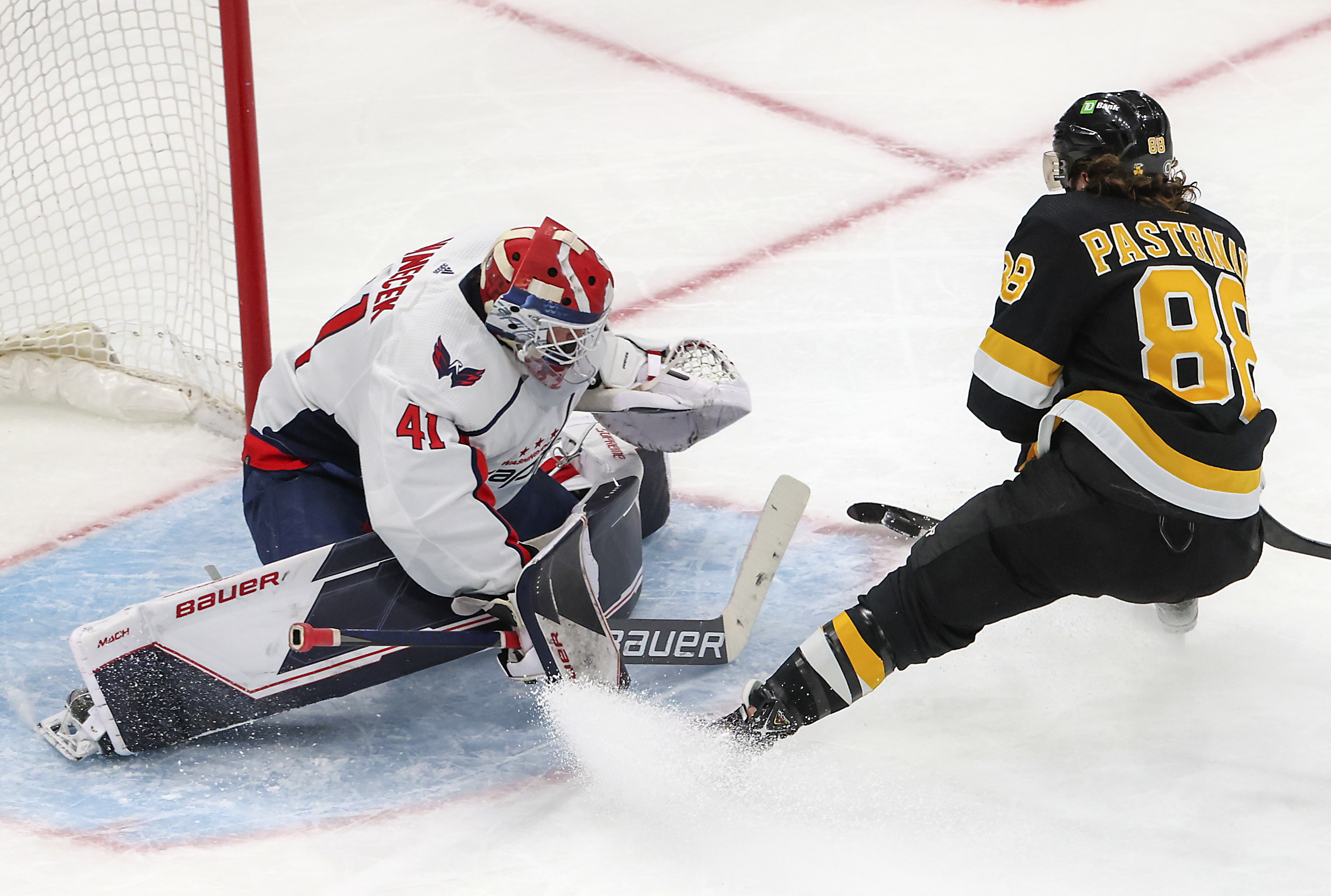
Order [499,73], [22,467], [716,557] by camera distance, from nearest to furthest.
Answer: [716,557], [22,467], [499,73]

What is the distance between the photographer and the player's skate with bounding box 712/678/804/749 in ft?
8.01

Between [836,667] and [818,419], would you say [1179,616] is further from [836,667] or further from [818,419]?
[818,419]

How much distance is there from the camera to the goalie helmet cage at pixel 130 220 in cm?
353

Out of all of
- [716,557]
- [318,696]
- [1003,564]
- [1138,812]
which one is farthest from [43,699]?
[1138,812]

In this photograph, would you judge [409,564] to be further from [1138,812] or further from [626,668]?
[1138,812]

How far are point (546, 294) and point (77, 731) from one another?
1096 mm

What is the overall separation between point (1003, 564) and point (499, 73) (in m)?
4.28

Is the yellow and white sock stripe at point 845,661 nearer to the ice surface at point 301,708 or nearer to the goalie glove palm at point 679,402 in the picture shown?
the ice surface at point 301,708

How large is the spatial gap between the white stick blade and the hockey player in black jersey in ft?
1.51

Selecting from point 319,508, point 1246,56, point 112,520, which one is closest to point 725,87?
point 1246,56

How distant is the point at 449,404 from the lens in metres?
2.49

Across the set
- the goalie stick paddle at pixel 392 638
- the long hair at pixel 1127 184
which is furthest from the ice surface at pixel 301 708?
the long hair at pixel 1127 184

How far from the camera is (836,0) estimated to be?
21.9 ft

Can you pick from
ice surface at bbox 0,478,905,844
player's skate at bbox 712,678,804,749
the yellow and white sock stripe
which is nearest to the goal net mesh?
ice surface at bbox 0,478,905,844
